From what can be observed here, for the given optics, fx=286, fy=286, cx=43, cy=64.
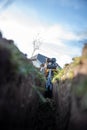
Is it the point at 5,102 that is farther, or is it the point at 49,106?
the point at 49,106

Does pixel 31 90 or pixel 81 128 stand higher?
pixel 31 90

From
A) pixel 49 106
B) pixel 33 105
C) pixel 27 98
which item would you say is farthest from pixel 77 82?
pixel 49 106

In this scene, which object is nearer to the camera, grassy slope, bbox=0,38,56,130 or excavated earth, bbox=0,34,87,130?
excavated earth, bbox=0,34,87,130

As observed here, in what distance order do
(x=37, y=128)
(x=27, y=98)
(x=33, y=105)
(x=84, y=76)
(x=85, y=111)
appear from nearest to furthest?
(x=85, y=111) < (x=84, y=76) < (x=27, y=98) < (x=33, y=105) < (x=37, y=128)

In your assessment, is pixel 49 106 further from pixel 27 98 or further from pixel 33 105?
pixel 27 98

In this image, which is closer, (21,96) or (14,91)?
(14,91)

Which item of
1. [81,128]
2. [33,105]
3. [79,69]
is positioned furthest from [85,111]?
[33,105]

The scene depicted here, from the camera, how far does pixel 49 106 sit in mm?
15820

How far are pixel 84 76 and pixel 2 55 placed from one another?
7.83ft

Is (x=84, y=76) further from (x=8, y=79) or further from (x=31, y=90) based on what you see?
(x=31, y=90)

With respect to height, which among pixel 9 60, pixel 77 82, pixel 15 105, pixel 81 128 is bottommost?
pixel 81 128

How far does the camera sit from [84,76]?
8125mm

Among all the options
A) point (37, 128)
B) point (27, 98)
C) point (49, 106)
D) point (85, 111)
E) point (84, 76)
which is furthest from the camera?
point (49, 106)

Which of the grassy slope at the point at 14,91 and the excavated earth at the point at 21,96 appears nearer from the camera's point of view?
the excavated earth at the point at 21,96
